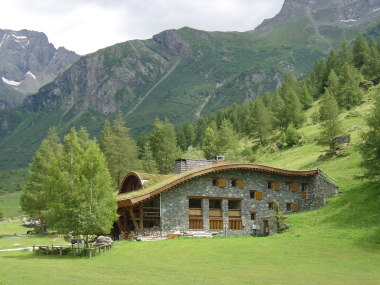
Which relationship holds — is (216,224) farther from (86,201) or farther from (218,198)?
(86,201)

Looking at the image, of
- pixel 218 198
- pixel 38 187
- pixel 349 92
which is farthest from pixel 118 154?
pixel 349 92

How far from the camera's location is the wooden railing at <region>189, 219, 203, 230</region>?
160ft

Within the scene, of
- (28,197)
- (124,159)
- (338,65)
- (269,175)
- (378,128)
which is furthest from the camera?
(338,65)

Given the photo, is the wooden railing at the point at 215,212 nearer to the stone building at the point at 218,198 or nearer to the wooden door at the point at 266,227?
the stone building at the point at 218,198

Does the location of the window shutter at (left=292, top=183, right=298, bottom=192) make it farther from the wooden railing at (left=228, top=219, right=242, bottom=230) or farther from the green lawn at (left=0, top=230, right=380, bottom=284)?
the green lawn at (left=0, top=230, right=380, bottom=284)

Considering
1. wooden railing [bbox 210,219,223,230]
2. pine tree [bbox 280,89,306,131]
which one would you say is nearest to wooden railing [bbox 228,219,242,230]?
Result: wooden railing [bbox 210,219,223,230]

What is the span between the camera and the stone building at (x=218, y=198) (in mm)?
47406

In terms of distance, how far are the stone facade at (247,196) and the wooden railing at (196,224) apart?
437 mm

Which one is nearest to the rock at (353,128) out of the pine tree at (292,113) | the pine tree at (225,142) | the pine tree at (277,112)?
the pine tree at (292,113)

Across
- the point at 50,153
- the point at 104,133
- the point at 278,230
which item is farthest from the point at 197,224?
the point at 104,133

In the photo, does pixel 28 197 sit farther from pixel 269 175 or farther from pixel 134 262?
pixel 134 262

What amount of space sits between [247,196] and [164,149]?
40203 mm

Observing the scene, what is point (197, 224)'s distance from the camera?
49.1 metres

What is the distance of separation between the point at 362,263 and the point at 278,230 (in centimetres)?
1658
